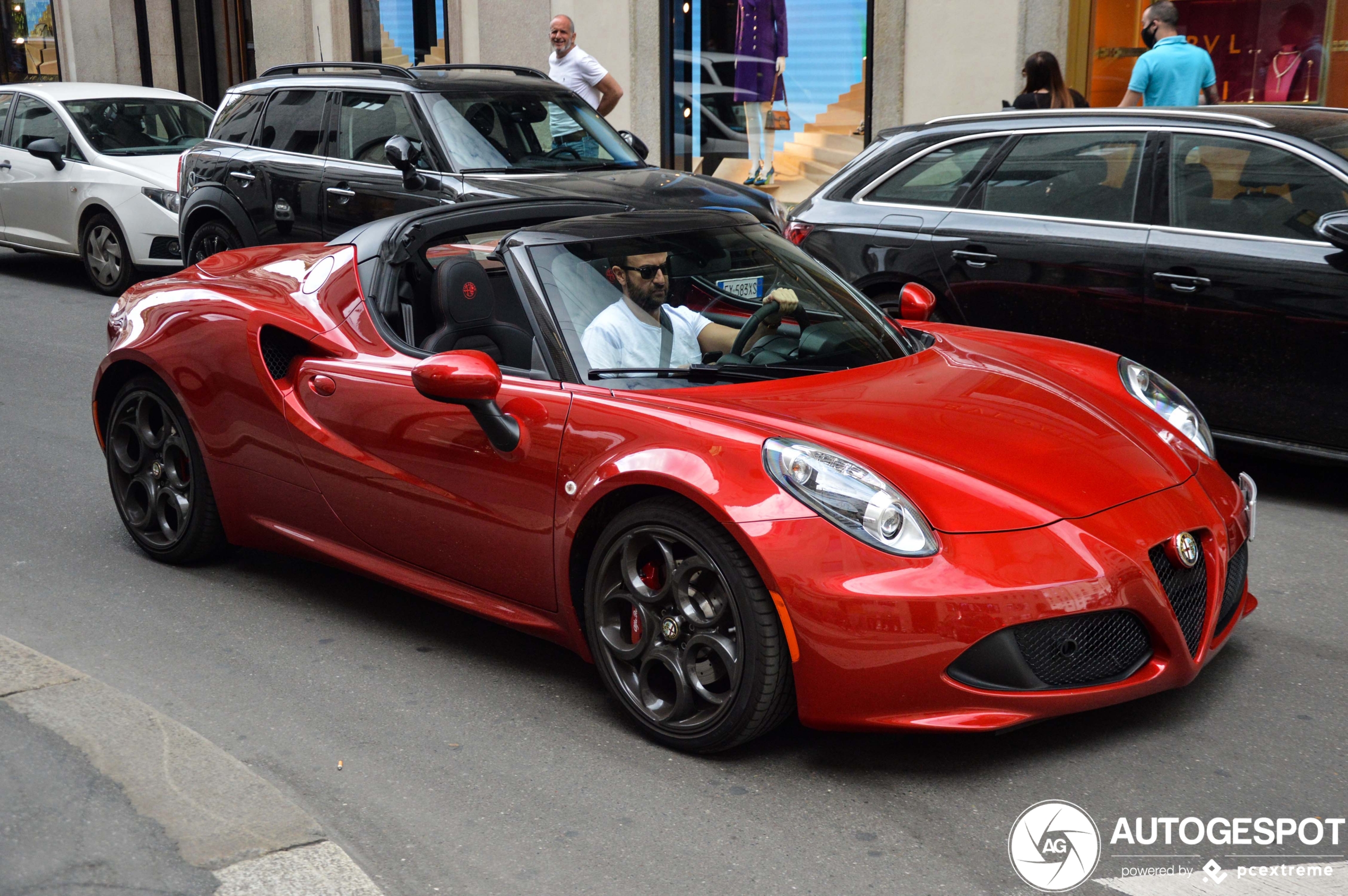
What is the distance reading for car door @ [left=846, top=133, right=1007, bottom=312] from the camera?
669cm

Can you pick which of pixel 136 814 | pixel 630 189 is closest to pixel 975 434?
pixel 136 814

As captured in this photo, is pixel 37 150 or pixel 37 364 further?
pixel 37 150

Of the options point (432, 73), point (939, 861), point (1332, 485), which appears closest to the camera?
point (939, 861)

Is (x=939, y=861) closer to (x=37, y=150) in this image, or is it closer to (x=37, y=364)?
(x=37, y=364)

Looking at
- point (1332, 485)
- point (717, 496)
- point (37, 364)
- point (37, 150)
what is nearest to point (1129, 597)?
point (717, 496)

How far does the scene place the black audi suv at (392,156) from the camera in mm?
8766

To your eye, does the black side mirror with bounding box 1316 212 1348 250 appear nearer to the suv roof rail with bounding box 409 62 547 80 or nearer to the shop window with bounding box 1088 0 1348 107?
the shop window with bounding box 1088 0 1348 107

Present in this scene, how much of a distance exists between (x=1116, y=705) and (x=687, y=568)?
1.18 meters

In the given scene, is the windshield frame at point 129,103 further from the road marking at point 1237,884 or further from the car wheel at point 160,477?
the road marking at point 1237,884

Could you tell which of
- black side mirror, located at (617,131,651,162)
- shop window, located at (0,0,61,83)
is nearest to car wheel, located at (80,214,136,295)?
black side mirror, located at (617,131,651,162)

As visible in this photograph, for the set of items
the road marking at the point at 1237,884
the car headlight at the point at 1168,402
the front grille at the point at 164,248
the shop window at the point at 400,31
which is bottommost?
the road marking at the point at 1237,884

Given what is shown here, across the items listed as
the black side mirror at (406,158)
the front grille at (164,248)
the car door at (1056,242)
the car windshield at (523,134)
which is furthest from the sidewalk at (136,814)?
the front grille at (164,248)

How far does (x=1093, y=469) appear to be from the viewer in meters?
3.63

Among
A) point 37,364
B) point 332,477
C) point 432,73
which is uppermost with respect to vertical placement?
point 432,73
